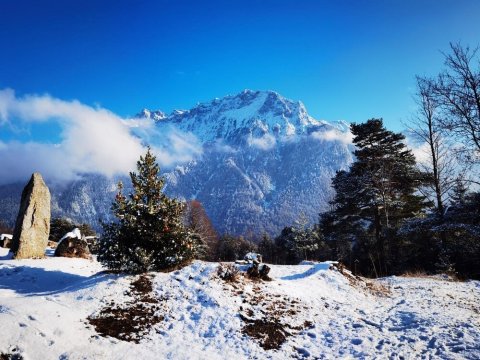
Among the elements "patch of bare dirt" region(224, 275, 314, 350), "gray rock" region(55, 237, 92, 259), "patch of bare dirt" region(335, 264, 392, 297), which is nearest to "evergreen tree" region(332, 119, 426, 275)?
"patch of bare dirt" region(335, 264, 392, 297)

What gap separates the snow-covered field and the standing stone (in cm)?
273

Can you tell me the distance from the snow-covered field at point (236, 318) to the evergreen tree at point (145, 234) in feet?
2.05

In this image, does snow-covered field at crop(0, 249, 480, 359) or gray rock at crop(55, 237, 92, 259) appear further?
gray rock at crop(55, 237, 92, 259)

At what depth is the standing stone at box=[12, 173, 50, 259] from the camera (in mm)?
15492

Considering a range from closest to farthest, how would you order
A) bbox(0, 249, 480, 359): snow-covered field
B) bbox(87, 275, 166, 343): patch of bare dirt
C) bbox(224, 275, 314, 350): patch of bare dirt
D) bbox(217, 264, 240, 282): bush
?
bbox(0, 249, 480, 359): snow-covered field
bbox(87, 275, 166, 343): patch of bare dirt
bbox(224, 275, 314, 350): patch of bare dirt
bbox(217, 264, 240, 282): bush

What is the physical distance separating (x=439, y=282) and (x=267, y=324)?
433 inches

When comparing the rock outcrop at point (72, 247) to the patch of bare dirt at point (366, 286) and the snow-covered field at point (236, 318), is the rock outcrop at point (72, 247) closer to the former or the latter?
the snow-covered field at point (236, 318)

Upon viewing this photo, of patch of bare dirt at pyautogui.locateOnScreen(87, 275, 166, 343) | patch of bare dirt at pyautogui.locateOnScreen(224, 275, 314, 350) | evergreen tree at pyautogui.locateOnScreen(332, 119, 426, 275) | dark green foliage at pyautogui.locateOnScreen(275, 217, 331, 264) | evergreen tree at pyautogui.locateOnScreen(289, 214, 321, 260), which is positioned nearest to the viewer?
patch of bare dirt at pyautogui.locateOnScreen(87, 275, 166, 343)

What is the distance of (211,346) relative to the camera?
7.23 m

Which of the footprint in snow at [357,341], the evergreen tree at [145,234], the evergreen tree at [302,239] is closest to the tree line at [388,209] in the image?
the evergreen tree at [145,234]

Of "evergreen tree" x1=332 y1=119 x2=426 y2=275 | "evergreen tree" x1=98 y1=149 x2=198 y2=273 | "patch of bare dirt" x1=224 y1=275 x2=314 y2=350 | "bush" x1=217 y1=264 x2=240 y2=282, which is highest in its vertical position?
"evergreen tree" x1=332 y1=119 x2=426 y2=275

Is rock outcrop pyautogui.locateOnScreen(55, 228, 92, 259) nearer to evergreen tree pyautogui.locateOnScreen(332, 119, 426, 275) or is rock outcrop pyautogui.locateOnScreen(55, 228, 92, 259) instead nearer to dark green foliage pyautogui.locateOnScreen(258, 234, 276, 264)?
evergreen tree pyautogui.locateOnScreen(332, 119, 426, 275)

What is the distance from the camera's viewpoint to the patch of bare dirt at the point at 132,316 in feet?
23.6

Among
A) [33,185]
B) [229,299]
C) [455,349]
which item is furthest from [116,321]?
[33,185]
